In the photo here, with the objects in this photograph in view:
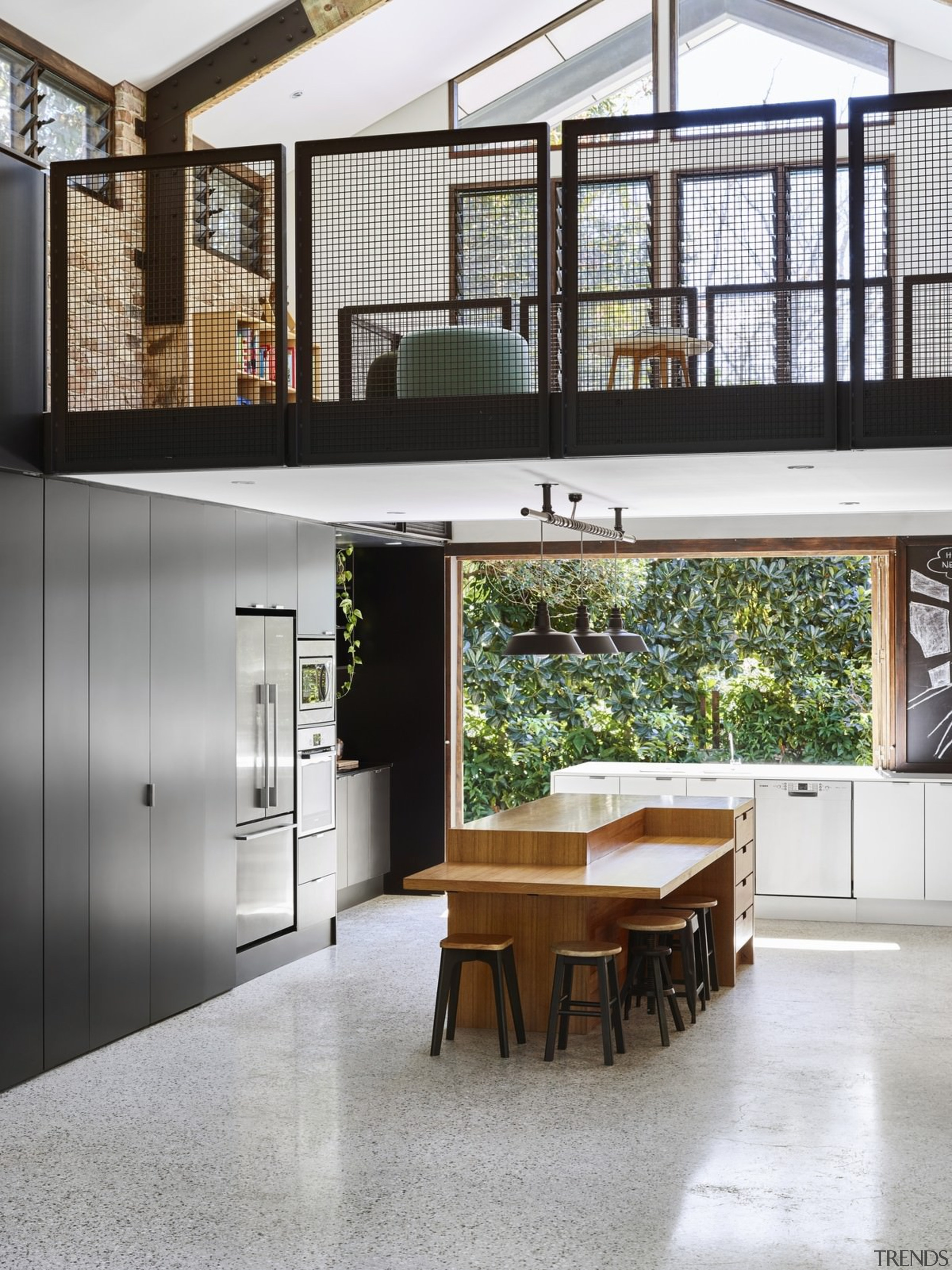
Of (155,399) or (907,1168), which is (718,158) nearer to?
(155,399)

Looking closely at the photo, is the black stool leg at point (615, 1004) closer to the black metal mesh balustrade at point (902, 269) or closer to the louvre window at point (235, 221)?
the black metal mesh balustrade at point (902, 269)

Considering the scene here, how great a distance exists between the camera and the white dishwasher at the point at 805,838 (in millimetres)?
9062

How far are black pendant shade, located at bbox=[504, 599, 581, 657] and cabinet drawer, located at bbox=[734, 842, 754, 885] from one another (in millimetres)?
1463

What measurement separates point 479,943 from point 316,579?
9.86ft

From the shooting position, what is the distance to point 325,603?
838cm

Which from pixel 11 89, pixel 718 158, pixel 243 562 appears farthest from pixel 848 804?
pixel 11 89

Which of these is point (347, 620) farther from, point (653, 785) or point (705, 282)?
point (705, 282)

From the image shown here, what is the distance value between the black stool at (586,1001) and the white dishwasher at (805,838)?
328 centimetres

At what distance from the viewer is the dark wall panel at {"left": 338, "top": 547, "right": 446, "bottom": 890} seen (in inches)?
400

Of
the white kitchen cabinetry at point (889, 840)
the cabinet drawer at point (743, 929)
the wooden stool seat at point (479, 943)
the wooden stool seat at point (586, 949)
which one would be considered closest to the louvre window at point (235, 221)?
the wooden stool seat at point (479, 943)

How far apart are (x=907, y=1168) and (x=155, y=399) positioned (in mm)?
4129

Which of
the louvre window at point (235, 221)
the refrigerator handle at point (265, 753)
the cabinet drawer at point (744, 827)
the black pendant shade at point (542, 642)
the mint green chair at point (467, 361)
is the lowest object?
the cabinet drawer at point (744, 827)

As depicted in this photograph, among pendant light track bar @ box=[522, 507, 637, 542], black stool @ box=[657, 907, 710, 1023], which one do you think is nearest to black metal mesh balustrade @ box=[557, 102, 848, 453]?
pendant light track bar @ box=[522, 507, 637, 542]

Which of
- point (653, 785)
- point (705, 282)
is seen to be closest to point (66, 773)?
point (705, 282)
